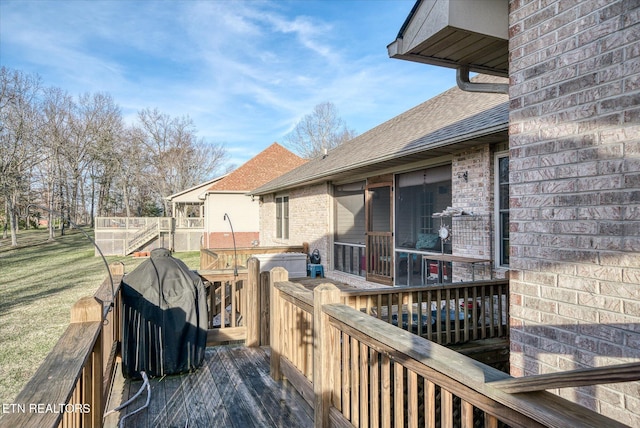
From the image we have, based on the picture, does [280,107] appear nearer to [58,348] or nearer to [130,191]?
[130,191]

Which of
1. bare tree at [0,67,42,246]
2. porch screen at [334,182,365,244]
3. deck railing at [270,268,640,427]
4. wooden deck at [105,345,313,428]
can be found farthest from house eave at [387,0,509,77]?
bare tree at [0,67,42,246]

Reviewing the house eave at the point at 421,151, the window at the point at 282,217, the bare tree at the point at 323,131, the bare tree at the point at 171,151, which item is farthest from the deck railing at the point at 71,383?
the bare tree at the point at 171,151

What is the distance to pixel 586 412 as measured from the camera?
1.00 m

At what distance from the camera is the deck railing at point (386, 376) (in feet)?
3.57

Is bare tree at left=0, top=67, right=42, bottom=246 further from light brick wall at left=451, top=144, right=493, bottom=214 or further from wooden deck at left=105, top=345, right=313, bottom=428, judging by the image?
light brick wall at left=451, top=144, right=493, bottom=214

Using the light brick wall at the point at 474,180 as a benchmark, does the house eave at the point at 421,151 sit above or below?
above

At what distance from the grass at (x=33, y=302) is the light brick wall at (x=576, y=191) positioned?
17.0 ft

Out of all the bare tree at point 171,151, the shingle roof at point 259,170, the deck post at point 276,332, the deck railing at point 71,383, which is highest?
the bare tree at point 171,151

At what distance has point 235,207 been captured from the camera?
21.8m

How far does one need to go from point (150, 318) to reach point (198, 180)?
33.2 metres

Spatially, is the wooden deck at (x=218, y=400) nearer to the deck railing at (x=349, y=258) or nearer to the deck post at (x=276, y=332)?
the deck post at (x=276, y=332)

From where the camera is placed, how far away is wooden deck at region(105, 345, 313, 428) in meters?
3.01

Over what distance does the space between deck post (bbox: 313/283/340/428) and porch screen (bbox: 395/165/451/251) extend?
456 cm

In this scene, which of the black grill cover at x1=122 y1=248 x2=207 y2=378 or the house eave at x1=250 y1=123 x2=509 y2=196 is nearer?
the black grill cover at x1=122 y1=248 x2=207 y2=378
